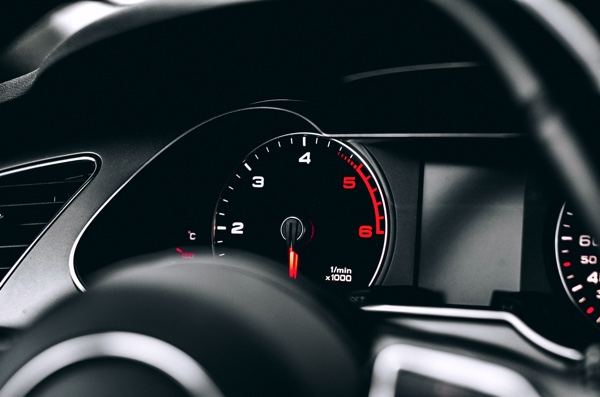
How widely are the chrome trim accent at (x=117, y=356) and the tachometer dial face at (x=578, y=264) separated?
138 centimetres

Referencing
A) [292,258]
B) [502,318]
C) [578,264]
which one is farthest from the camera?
[292,258]

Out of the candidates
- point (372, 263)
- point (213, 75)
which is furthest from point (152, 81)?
point (372, 263)

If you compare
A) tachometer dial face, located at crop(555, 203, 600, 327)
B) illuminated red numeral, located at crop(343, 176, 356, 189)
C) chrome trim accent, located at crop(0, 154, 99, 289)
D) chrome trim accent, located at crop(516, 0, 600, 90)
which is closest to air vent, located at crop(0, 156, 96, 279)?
chrome trim accent, located at crop(0, 154, 99, 289)

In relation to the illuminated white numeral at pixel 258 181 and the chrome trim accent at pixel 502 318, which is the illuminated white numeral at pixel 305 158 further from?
the chrome trim accent at pixel 502 318

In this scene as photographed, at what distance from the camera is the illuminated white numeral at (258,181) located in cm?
212

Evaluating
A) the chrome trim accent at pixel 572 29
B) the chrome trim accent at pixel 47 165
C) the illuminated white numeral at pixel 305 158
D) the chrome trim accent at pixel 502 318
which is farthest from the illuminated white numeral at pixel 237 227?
the chrome trim accent at pixel 572 29

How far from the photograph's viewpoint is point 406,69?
187 centimetres

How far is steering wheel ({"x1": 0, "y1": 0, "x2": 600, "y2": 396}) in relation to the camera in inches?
23.0

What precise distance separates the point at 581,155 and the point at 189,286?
1.03 ft

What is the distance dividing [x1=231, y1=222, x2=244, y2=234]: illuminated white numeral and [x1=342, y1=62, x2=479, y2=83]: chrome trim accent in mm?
463

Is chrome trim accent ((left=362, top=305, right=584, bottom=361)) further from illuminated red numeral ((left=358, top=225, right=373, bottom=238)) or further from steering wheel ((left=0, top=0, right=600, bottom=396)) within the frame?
illuminated red numeral ((left=358, top=225, right=373, bottom=238))

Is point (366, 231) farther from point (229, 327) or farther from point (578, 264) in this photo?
point (229, 327)

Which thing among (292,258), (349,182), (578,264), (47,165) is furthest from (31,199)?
(578,264)

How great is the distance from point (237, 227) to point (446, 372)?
4.96ft
